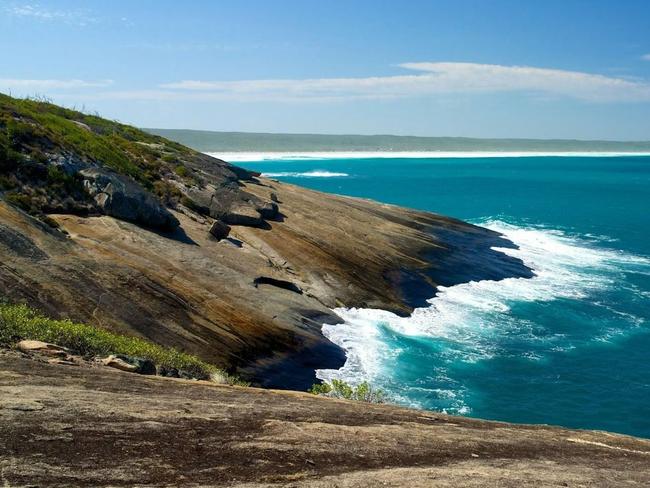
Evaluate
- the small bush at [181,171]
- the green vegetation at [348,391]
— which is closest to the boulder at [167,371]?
the green vegetation at [348,391]

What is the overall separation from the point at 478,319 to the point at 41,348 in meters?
32.0

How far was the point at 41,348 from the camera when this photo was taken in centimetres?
1648

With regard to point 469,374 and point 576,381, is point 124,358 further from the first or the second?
point 576,381

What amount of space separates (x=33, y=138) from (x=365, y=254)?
76.0 feet

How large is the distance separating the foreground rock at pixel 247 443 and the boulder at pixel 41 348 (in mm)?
939

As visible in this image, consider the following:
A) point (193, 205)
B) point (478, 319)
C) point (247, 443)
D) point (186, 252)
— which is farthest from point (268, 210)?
point (247, 443)

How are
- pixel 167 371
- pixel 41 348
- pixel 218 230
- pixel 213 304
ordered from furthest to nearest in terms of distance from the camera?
pixel 218 230
pixel 213 304
pixel 167 371
pixel 41 348

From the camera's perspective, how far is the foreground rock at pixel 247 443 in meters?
10.1

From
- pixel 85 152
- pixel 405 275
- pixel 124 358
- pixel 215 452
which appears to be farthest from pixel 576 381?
pixel 85 152

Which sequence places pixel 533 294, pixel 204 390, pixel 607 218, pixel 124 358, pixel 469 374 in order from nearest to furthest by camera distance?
1. pixel 204 390
2. pixel 124 358
3. pixel 469 374
4. pixel 533 294
5. pixel 607 218

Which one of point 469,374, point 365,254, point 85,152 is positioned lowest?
point 469,374

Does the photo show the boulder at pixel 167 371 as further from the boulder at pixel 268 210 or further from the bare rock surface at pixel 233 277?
the boulder at pixel 268 210

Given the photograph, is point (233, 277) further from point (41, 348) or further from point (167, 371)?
point (41, 348)

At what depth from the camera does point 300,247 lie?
44281mm
